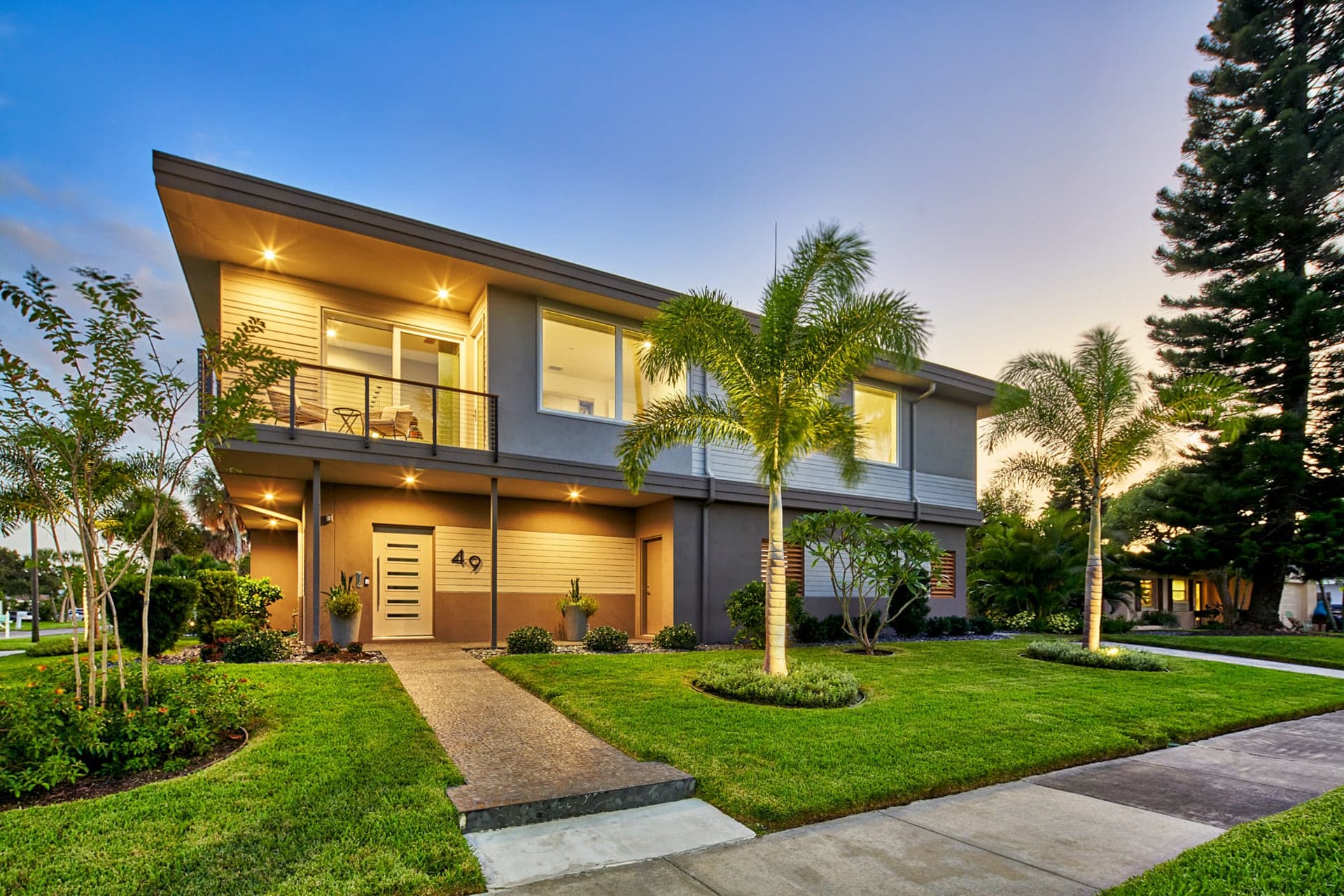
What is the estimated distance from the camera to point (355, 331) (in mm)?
12398

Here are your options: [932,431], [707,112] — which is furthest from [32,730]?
[932,431]

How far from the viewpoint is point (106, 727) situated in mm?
4918

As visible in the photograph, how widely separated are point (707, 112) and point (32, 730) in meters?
15.1

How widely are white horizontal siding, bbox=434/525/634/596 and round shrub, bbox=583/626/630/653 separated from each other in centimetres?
265

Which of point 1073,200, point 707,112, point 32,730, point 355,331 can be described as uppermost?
point 707,112

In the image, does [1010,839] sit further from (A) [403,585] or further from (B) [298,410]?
(A) [403,585]

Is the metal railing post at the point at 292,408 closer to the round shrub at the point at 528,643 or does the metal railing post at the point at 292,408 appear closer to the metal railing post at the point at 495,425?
the metal railing post at the point at 495,425

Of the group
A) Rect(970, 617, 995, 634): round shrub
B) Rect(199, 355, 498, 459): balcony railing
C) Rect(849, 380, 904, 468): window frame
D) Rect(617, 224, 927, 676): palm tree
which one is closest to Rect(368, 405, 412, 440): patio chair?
Rect(199, 355, 498, 459): balcony railing

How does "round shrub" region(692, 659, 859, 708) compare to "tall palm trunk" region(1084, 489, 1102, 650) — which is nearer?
"round shrub" region(692, 659, 859, 708)

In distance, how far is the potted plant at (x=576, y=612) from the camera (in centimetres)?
1260

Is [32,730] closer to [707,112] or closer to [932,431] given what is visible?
[707,112]

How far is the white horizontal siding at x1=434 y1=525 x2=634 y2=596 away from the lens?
42.4 ft

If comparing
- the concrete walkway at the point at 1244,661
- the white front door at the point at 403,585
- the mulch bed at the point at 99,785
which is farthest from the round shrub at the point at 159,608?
the concrete walkway at the point at 1244,661

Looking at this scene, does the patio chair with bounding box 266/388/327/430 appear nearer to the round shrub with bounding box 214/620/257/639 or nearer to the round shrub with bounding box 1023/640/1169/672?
the round shrub with bounding box 214/620/257/639
